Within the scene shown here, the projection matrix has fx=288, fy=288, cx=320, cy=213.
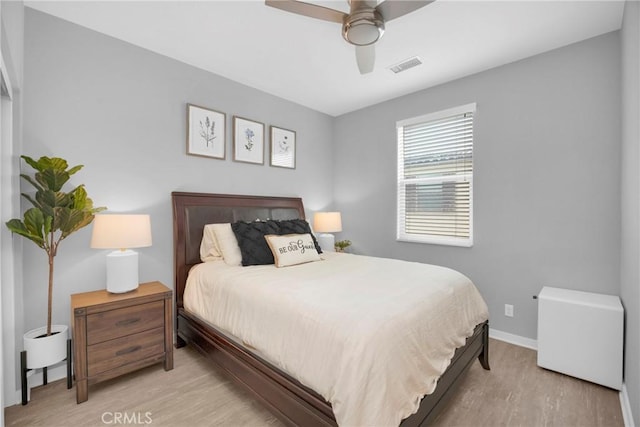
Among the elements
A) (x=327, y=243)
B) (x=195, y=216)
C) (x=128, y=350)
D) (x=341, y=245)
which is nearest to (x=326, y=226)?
(x=327, y=243)

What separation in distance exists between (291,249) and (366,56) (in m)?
1.73

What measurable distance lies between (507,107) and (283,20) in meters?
2.31

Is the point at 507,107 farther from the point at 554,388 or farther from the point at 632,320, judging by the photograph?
the point at 554,388

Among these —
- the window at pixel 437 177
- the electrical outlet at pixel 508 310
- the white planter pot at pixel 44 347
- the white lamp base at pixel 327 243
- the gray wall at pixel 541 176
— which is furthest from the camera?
the white lamp base at pixel 327 243

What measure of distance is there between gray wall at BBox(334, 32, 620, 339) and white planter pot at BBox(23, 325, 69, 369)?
11.2 feet

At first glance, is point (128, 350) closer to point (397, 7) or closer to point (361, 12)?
point (361, 12)

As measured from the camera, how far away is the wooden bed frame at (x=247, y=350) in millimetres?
1486

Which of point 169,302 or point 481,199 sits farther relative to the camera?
point 481,199

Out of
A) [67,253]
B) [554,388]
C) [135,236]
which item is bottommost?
[554,388]

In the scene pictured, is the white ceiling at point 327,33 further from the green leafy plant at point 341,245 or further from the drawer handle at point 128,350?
the drawer handle at point 128,350

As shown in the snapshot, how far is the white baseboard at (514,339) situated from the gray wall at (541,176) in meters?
0.05

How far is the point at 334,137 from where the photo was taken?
15.1 feet

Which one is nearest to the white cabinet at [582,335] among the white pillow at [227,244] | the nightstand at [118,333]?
the white pillow at [227,244]

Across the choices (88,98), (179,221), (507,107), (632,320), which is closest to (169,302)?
(179,221)
